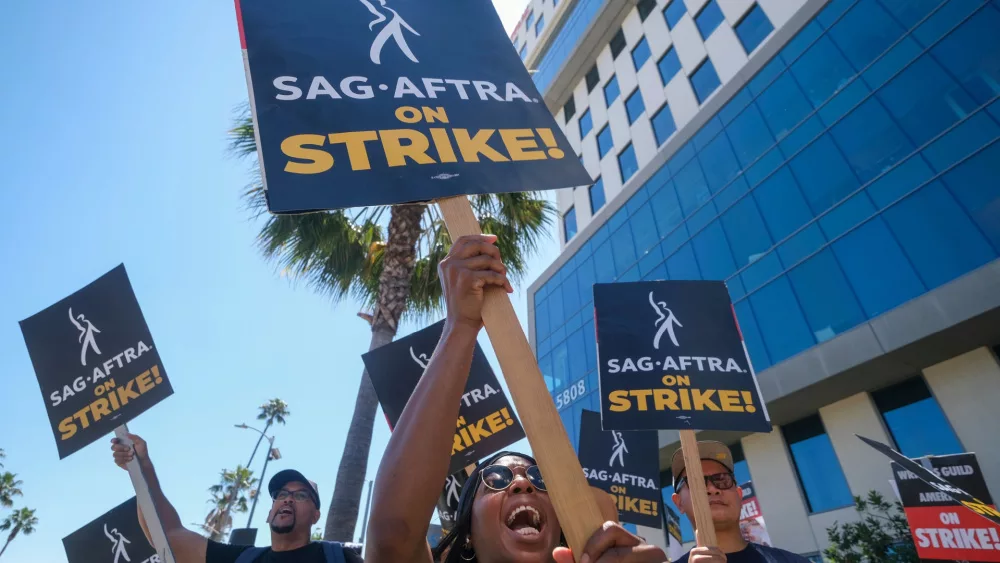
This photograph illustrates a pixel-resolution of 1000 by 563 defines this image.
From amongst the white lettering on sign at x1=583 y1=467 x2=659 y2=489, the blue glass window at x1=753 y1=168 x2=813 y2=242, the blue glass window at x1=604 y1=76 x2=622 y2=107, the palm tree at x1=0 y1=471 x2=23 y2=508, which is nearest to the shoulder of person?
the white lettering on sign at x1=583 y1=467 x2=659 y2=489

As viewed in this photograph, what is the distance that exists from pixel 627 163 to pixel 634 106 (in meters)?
2.58

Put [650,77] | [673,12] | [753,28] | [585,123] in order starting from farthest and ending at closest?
[585,123]
[650,77]
[673,12]
[753,28]

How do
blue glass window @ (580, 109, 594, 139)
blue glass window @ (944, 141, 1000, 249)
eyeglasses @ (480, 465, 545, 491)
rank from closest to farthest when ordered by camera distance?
eyeglasses @ (480, 465, 545, 491), blue glass window @ (944, 141, 1000, 249), blue glass window @ (580, 109, 594, 139)

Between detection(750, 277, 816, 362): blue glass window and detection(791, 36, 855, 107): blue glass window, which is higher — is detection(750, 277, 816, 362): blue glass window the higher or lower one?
the lower one

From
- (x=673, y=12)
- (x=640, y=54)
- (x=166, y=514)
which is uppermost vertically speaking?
(x=673, y=12)

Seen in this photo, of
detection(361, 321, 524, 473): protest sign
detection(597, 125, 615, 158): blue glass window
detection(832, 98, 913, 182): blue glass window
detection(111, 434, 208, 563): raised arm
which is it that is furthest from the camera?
detection(597, 125, 615, 158): blue glass window

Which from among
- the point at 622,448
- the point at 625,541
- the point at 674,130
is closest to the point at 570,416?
the point at 674,130

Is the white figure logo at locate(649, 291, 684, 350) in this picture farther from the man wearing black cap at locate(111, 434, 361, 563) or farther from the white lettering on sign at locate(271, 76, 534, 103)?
the man wearing black cap at locate(111, 434, 361, 563)

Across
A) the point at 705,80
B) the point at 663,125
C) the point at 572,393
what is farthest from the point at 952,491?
the point at 663,125

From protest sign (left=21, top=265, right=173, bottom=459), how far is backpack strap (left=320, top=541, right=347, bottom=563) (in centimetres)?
143

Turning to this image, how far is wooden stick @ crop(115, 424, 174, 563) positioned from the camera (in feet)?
8.29

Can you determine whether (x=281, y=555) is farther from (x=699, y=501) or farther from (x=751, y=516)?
(x=751, y=516)

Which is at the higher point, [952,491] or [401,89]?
[401,89]

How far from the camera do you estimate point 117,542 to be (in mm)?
5070
